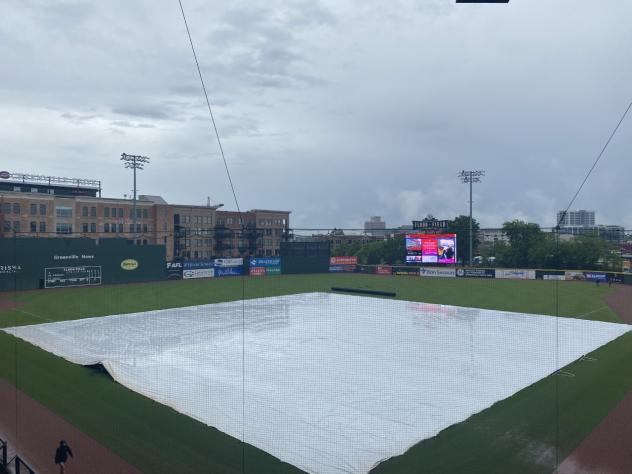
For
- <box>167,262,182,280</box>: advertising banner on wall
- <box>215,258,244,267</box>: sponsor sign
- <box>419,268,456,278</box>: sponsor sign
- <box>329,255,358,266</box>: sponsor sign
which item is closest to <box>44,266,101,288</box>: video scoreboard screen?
<box>167,262,182,280</box>: advertising banner on wall

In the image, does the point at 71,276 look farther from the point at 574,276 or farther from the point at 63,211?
the point at 574,276

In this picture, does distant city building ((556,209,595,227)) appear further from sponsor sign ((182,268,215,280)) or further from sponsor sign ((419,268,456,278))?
sponsor sign ((182,268,215,280))

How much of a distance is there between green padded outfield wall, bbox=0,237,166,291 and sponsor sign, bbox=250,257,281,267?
25.8 feet

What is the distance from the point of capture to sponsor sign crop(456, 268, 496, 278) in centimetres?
3319

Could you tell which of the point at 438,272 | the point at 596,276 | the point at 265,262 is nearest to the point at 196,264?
the point at 265,262

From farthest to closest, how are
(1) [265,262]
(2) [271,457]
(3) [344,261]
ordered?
(3) [344,261]
(1) [265,262]
(2) [271,457]

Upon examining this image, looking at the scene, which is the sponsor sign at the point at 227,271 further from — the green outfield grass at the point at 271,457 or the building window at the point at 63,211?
the green outfield grass at the point at 271,457

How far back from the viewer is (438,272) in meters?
35.3

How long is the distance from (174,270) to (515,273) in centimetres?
2289

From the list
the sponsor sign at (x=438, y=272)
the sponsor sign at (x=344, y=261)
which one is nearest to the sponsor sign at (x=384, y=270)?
the sponsor sign at (x=344, y=261)

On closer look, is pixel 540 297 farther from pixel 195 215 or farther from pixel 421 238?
pixel 195 215

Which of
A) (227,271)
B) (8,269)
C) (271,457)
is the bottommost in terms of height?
(271,457)

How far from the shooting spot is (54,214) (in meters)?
36.1

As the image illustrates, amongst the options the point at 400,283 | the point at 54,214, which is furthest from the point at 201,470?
the point at 54,214
